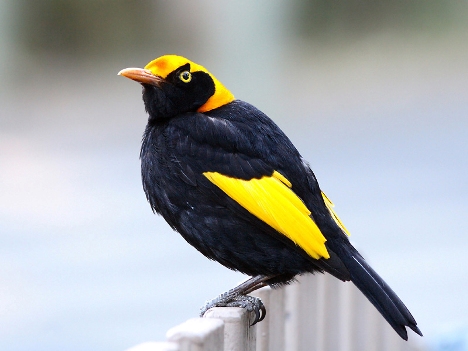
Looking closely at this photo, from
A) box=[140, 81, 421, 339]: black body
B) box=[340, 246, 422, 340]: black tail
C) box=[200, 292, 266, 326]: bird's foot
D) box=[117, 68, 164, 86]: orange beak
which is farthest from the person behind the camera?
box=[117, 68, 164, 86]: orange beak

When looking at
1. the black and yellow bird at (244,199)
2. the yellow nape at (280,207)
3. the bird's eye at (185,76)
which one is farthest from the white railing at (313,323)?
the bird's eye at (185,76)

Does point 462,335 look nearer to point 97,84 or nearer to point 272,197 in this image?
point 272,197

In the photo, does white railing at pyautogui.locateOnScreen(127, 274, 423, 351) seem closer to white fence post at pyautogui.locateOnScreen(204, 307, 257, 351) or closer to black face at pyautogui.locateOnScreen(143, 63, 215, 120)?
white fence post at pyautogui.locateOnScreen(204, 307, 257, 351)

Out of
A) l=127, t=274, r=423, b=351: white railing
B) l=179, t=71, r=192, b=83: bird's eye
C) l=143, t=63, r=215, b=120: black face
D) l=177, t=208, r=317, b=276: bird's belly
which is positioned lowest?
l=127, t=274, r=423, b=351: white railing

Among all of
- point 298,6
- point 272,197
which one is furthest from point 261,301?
point 298,6

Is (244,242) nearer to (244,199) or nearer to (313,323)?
(244,199)

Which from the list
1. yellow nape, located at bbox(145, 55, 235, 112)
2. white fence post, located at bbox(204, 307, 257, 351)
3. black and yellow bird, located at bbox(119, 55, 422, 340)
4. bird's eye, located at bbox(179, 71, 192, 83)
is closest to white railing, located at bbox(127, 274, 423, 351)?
white fence post, located at bbox(204, 307, 257, 351)

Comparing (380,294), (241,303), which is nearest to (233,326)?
(241,303)

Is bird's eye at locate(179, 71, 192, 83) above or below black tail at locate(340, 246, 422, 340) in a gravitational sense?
above
